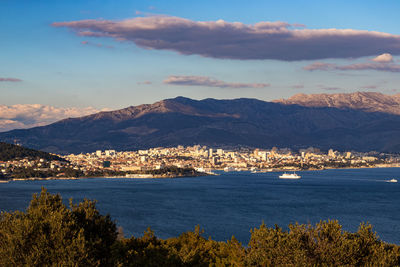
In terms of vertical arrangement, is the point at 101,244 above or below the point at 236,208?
above

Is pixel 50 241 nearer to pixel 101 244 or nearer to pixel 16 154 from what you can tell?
pixel 101 244

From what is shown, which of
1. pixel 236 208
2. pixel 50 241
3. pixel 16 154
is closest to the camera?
pixel 50 241

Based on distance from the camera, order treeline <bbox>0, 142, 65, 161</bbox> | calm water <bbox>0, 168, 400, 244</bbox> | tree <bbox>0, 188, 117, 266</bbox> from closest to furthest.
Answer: tree <bbox>0, 188, 117, 266</bbox> → calm water <bbox>0, 168, 400, 244</bbox> → treeline <bbox>0, 142, 65, 161</bbox>

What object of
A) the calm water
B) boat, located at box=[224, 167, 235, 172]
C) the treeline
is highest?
the treeline

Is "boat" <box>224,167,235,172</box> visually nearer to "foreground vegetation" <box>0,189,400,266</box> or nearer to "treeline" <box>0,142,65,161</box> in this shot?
"treeline" <box>0,142,65,161</box>

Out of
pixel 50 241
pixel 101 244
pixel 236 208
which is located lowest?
pixel 236 208

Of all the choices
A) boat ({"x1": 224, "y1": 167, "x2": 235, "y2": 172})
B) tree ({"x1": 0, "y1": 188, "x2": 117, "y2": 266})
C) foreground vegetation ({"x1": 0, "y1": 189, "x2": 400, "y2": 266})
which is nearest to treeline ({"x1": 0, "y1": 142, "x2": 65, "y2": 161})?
boat ({"x1": 224, "y1": 167, "x2": 235, "y2": 172})

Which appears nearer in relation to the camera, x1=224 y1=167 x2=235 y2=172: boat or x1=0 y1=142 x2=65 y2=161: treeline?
x1=0 y1=142 x2=65 y2=161: treeline

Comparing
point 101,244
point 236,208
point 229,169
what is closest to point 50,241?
point 101,244

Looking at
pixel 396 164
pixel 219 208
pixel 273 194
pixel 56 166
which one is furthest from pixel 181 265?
pixel 396 164

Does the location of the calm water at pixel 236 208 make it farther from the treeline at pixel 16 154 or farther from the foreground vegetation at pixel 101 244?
the treeline at pixel 16 154

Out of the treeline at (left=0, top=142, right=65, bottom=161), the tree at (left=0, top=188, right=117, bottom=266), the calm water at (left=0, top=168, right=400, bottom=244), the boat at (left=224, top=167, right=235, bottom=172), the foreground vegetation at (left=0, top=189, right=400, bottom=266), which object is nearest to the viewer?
the tree at (left=0, top=188, right=117, bottom=266)
